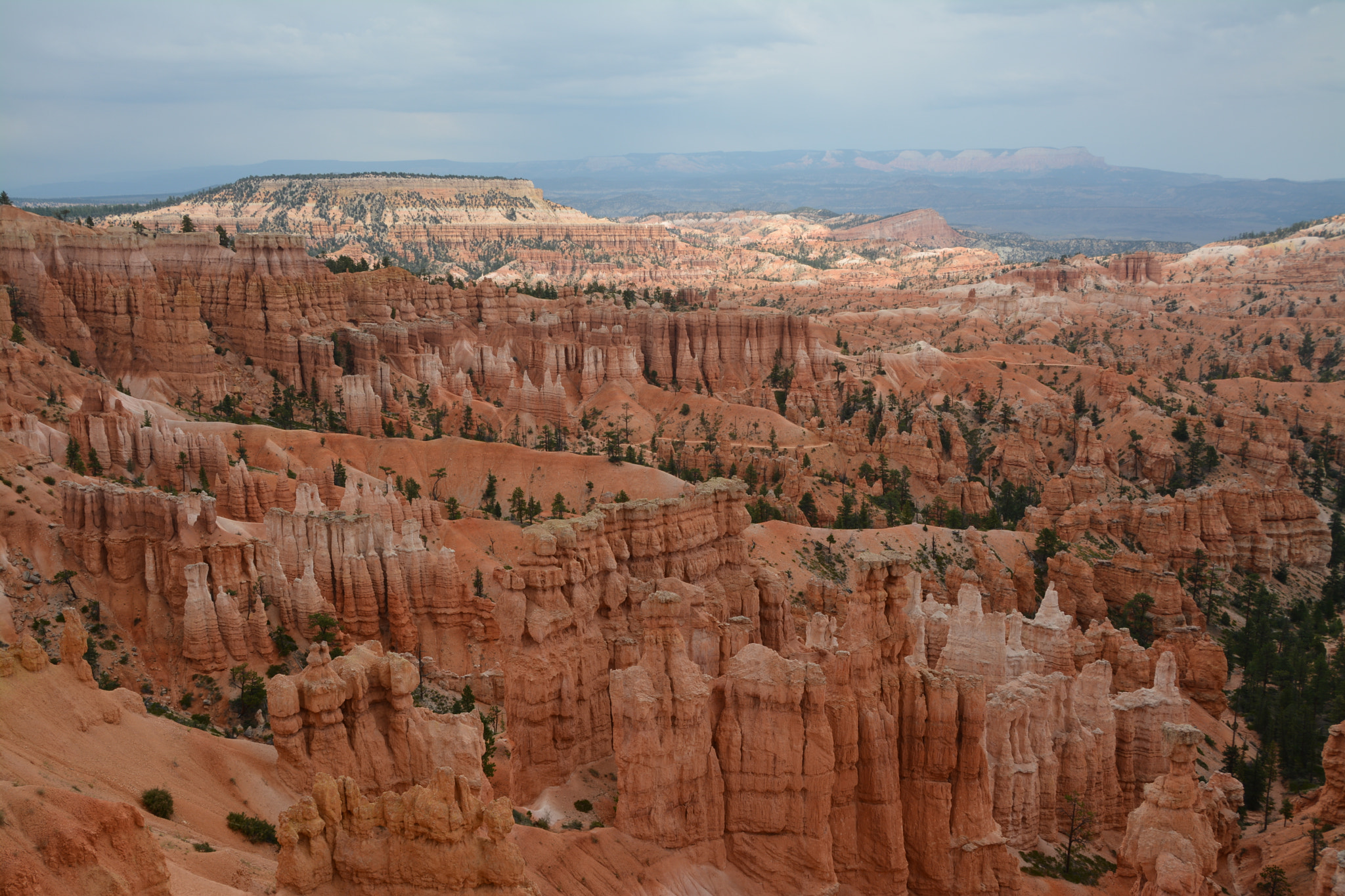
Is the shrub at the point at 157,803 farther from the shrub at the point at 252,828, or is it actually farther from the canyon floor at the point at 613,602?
the shrub at the point at 252,828

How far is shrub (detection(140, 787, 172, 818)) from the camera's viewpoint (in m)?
17.5

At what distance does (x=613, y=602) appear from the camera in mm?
27812

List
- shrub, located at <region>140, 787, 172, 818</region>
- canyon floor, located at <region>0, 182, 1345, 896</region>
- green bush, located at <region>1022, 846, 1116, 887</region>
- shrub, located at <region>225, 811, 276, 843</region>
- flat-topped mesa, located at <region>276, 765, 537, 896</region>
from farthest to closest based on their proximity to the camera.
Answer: green bush, located at <region>1022, 846, 1116, 887</region>
canyon floor, located at <region>0, 182, 1345, 896</region>
shrub, located at <region>225, 811, 276, 843</region>
shrub, located at <region>140, 787, 172, 818</region>
flat-topped mesa, located at <region>276, 765, 537, 896</region>

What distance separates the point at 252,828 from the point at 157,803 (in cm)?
171

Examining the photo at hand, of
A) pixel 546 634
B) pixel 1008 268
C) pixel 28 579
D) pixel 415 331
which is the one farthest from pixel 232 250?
pixel 1008 268

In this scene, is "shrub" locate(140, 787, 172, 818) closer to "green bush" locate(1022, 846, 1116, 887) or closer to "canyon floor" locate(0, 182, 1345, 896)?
"canyon floor" locate(0, 182, 1345, 896)

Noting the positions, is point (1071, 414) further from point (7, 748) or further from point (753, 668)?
point (7, 748)

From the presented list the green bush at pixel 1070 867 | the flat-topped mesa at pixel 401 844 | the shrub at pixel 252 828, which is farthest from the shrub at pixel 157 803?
the green bush at pixel 1070 867

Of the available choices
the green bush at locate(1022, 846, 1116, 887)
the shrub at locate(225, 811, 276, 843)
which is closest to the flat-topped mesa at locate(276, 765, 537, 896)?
the shrub at locate(225, 811, 276, 843)

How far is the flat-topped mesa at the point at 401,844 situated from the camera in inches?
567

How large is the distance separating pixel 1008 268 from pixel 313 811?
199 metres

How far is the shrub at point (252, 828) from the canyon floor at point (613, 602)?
9cm

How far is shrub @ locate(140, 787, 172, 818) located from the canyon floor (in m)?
0.06

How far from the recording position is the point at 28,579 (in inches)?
1357
